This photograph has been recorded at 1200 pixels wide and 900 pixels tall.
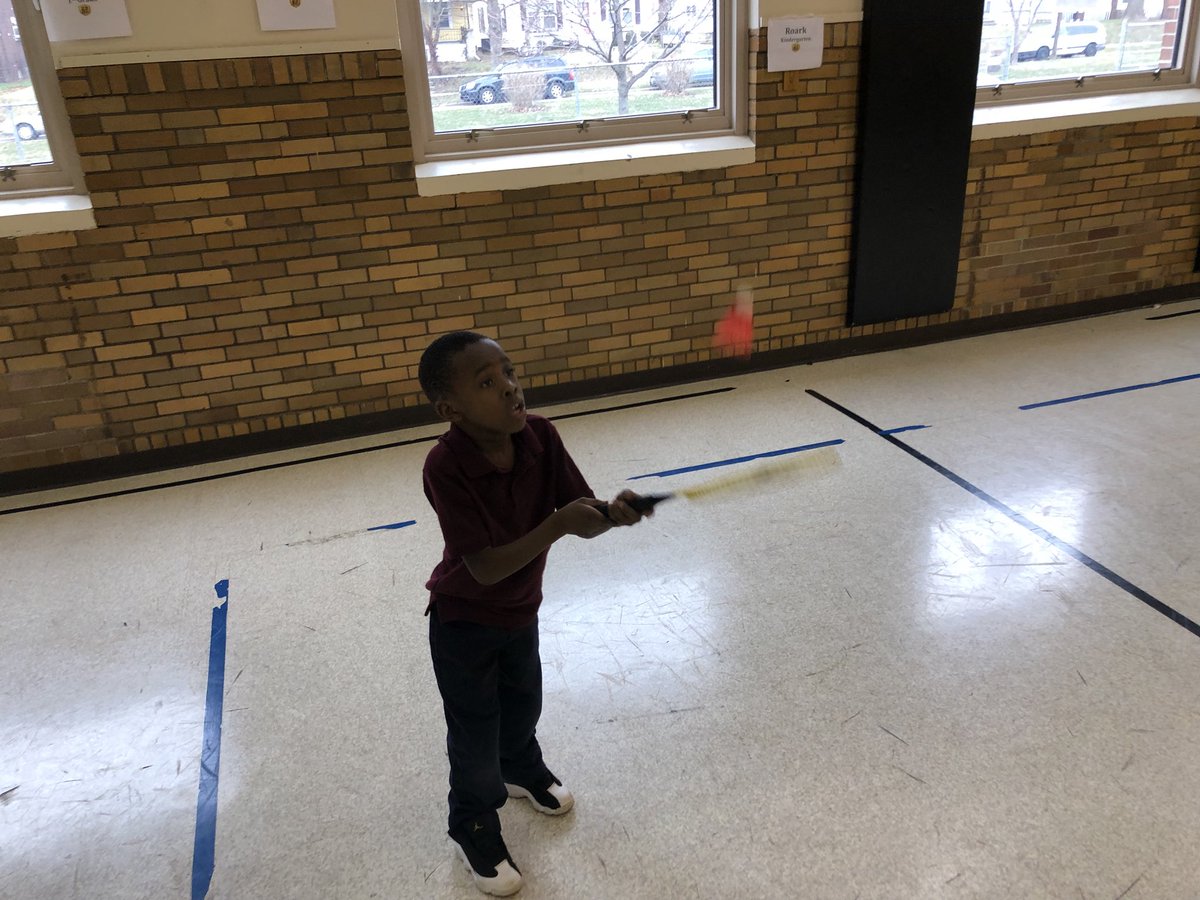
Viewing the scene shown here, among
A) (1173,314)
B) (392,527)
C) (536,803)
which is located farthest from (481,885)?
(1173,314)

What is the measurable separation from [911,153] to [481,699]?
395 centimetres

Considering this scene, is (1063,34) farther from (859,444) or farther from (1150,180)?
(859,444)

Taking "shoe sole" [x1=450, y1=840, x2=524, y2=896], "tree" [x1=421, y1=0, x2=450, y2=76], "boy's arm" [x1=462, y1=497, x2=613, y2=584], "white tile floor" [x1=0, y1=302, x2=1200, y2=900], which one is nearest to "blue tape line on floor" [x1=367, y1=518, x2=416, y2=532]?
"white tile floor" [x1=0, y1=302, x2=1200, y2=900]

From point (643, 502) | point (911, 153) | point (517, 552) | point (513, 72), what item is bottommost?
point (517, 552)

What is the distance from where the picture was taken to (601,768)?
2070 mm

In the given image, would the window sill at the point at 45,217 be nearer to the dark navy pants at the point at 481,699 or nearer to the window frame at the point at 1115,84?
the dark navy pants at the point at 481,699

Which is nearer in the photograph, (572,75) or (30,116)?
(30,116)

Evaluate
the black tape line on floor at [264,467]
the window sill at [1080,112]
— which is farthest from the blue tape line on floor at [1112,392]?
the black tape line on floor at [264,467]

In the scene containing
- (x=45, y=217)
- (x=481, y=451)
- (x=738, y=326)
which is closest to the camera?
(x=481, y=451)

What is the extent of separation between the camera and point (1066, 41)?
4910 mm

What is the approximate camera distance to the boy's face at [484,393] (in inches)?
57.9

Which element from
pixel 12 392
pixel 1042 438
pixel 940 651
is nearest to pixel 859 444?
pixel 1042 438

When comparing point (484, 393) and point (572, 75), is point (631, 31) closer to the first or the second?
point (572, 75)

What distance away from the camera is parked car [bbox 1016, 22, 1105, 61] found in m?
4.83
